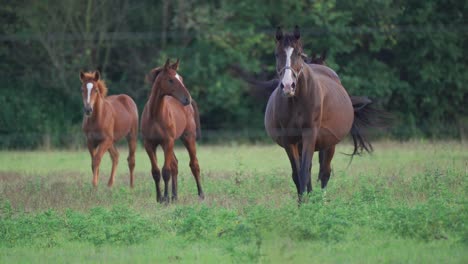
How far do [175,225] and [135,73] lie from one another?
19787mm

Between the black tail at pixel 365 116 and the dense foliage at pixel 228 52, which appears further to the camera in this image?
the dense foliage at pixel 228 52

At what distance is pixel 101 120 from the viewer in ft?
52.3

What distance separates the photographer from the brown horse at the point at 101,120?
1523 centimetres

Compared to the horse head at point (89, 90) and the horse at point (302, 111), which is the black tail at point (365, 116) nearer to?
the horse at point (302, 111)

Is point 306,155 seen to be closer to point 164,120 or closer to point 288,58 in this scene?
point 288,58

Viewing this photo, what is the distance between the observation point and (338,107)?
11.7m

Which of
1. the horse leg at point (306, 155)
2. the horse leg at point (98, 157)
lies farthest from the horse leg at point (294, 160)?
the horse leg at point (98, 157)

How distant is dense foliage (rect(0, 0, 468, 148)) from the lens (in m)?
26.5

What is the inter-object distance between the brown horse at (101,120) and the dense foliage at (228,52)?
29.2ft

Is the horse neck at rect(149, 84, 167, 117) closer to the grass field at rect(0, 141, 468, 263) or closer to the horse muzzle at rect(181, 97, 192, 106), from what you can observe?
the horse muzzle at rect(181, 97, 192, 106)

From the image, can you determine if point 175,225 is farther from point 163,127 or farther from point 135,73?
point 135,73

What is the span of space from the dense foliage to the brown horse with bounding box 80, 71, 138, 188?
8.90 meters

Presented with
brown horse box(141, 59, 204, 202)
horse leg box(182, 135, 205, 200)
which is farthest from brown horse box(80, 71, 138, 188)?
brown horse box(141, 59, 204, 202)

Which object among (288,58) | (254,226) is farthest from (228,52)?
(254,226)
